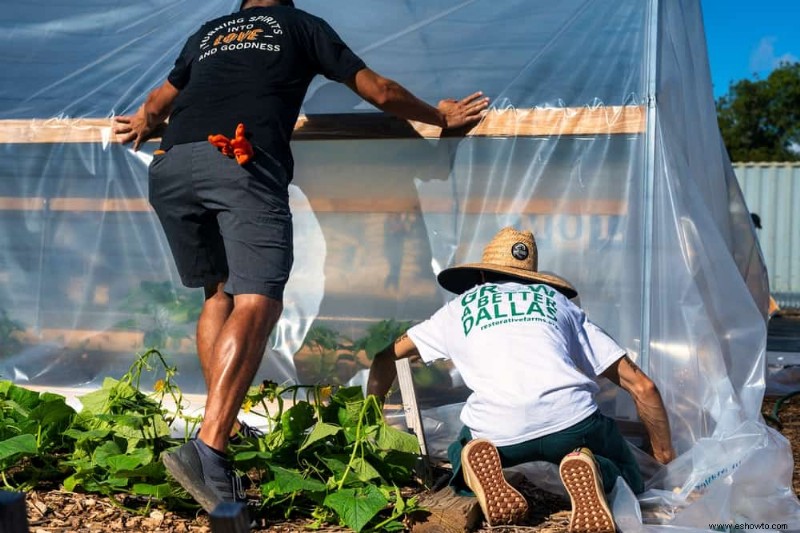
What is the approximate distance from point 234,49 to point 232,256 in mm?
697

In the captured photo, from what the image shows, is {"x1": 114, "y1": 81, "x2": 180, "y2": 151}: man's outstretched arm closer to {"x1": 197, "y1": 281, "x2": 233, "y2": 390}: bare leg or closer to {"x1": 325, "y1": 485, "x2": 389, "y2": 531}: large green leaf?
{"x1": 197, "y1": 281, "x2": 233, "y2": 390}: bare leg

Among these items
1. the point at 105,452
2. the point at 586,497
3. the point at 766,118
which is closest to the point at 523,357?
the point at 586,497

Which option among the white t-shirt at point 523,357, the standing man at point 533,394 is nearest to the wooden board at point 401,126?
the standing man at point 533,394

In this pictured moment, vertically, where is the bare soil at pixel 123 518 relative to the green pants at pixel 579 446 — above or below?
→ below

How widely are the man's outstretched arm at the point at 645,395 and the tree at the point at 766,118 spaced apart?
17.6m

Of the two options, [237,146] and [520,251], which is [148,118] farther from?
[520,251]

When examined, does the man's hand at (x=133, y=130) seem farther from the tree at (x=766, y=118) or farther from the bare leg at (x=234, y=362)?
the tree at (x=766, y=118)

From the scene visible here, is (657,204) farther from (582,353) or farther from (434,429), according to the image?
(434,429)

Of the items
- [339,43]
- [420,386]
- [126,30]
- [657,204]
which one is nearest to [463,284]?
[420,386]

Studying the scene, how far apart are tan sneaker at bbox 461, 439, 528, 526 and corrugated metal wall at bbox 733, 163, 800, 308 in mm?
10511

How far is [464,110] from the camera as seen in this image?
11.5ft

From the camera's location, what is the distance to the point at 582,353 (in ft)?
9.49

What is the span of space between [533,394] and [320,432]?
65 cm

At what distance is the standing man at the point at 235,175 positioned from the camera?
8.54ft
